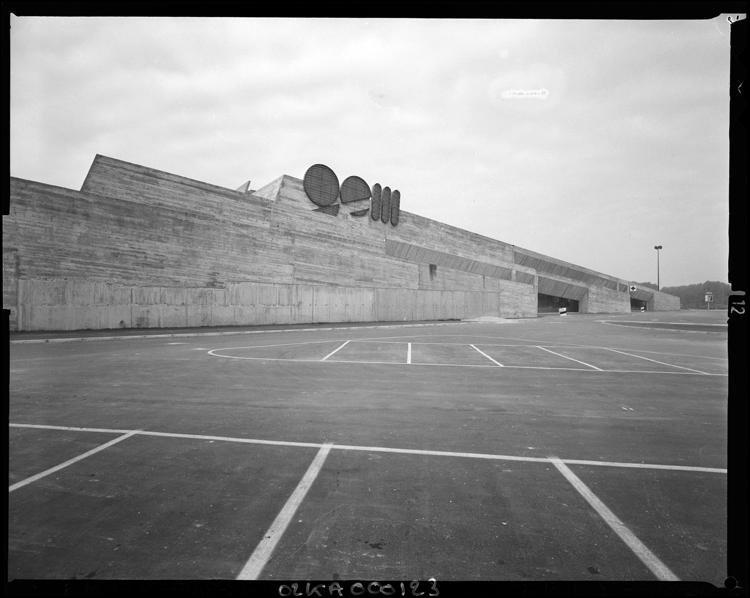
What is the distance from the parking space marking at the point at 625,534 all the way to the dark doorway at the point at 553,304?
6508 cm

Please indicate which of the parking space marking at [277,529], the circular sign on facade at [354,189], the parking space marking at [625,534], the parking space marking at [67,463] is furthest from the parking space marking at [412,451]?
the circular sign on facade at [354,189]

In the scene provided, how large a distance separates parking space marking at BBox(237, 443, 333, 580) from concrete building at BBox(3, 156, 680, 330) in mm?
20831

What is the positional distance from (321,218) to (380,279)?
7362 mm

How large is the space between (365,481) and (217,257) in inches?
968

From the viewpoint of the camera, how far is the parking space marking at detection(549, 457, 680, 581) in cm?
277

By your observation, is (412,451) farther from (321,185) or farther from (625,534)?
(321,185)

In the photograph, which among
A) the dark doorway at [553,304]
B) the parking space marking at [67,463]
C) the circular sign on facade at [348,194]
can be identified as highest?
the circular sign on facade at [348,194]

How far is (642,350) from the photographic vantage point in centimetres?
1634

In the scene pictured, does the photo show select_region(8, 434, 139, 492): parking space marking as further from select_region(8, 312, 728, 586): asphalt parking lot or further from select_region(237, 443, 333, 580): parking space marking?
select_region(237, 443, 333, 580): parking space marking

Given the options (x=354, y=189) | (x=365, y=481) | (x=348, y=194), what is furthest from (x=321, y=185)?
(x=365, y=481)

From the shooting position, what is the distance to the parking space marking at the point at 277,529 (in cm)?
275

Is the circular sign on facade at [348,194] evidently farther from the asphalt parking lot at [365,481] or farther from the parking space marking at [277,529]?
the parking space marking at [277,529]
